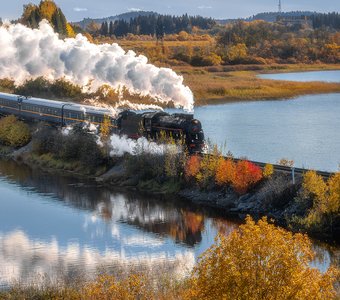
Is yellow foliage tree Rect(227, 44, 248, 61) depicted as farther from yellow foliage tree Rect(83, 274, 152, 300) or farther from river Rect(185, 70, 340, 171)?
yellow foliage tree Rect(83, 274, 152, 300)

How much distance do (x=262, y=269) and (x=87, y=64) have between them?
1782 inches

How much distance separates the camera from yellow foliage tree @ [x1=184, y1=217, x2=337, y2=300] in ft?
61.0

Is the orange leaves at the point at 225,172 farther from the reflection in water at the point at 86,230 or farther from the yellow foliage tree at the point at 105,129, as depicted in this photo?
the yellow foliage tree at the point at 105,129

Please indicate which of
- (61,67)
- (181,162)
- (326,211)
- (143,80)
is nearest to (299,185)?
(326,211)

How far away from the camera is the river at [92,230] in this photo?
3334cm

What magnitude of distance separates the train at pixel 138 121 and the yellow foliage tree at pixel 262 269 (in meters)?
30.2

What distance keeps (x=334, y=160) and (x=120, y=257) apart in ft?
78.0

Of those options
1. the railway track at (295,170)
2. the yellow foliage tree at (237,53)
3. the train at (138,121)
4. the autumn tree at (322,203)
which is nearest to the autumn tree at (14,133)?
the train at (138,121)

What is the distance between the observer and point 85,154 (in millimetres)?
56656

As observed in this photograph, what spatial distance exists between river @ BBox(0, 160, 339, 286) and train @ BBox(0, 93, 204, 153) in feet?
15.1

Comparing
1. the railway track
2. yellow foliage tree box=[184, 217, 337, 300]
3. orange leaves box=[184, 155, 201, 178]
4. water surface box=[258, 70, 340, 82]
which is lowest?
water surface box=[258, 70, 340, 82]

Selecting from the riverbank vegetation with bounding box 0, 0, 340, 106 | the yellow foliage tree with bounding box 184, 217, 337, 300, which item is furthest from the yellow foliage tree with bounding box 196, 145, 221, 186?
the riverbank vegetation with bounding box 0, 0, 340, 106

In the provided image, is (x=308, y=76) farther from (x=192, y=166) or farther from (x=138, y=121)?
(x=192, y=166)

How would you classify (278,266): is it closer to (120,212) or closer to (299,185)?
(299,185)
